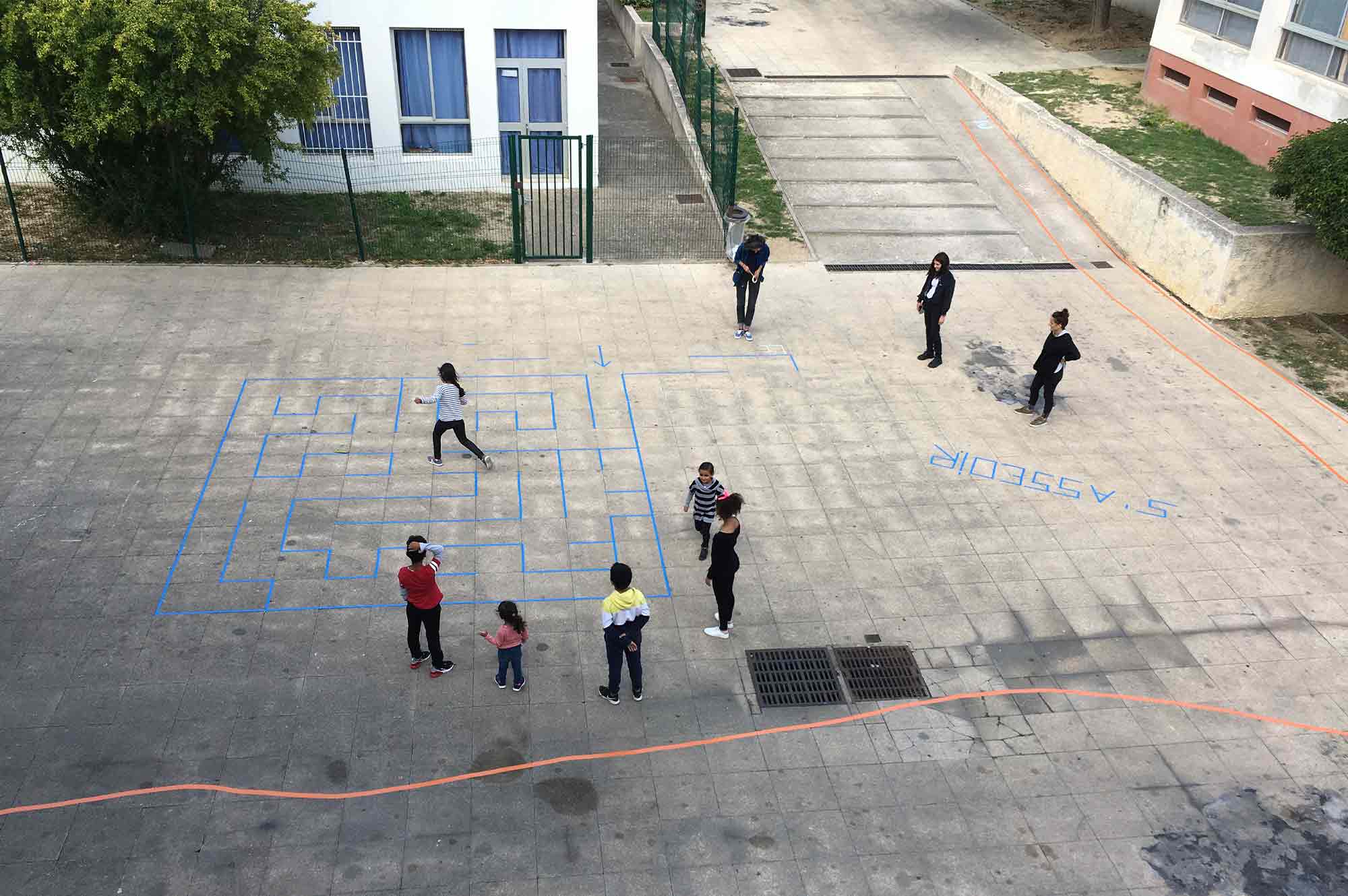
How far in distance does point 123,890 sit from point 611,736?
3.64 m

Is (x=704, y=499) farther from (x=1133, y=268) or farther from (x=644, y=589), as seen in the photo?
(x=1133, y=268)

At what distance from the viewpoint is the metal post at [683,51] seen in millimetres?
22834

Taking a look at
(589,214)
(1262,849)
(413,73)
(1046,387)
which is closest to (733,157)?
(589,214)

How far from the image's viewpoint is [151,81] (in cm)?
1425

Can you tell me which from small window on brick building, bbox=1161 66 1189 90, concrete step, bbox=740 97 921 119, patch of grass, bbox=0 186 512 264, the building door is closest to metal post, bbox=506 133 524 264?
patch of grass, bbox=0 186 512 264

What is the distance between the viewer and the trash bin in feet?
55.6

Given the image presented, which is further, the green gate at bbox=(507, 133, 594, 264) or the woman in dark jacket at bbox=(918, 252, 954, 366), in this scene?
the green gate at bbox=(507, 133, 594, 264)

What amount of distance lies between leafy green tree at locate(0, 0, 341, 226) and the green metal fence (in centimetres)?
684

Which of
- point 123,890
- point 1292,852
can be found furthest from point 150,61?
point 1292,852

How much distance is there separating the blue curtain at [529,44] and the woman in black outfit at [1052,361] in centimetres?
1121

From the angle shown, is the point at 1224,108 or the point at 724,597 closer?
the point at 724,597

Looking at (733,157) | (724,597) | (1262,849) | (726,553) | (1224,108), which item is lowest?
(1262,849)

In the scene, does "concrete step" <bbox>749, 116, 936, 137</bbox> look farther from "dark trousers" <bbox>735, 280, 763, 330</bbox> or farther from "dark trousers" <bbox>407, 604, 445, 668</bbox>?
"dark trousers" <bbox>407, 604, 445, 668</bbox>

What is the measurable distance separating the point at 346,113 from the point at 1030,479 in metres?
13.9
